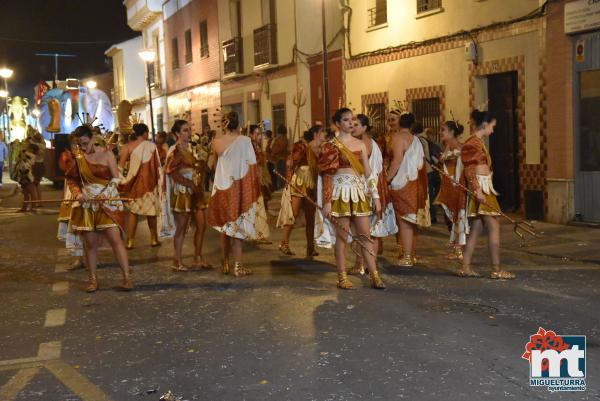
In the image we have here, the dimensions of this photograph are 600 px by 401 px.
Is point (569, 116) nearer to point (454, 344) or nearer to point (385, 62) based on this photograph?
point (385, 62)

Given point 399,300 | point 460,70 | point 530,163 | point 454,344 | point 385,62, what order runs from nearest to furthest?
point 454,344 < point 399,300 < point 530,163 < point 460,70 < point 385,62

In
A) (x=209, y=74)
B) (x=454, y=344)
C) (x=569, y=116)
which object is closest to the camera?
(x=454, y=344)

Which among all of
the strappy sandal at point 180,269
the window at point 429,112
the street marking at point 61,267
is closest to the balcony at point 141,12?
the window at point 429,112

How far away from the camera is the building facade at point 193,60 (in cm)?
3027

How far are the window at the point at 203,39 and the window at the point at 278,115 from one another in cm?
705

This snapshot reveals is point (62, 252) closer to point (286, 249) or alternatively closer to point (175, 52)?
point (286, 249)

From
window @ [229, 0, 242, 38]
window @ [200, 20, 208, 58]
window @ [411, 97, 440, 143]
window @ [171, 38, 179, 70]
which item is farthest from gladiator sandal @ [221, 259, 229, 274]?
window @ [171, 38, 179, 70]

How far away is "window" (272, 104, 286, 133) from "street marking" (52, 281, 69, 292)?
15.9 m

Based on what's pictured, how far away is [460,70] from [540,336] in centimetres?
1061

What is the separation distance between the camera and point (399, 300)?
24.7ft

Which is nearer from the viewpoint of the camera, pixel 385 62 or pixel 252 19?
pixel 385 62

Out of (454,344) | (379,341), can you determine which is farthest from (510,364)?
(379,341)

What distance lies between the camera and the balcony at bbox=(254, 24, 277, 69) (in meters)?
24.5

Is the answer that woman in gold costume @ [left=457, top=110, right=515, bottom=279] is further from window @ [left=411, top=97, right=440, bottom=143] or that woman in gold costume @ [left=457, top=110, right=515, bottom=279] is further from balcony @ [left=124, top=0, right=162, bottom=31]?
balcony @ [left=124, top=0, right=162, bottom=31]
